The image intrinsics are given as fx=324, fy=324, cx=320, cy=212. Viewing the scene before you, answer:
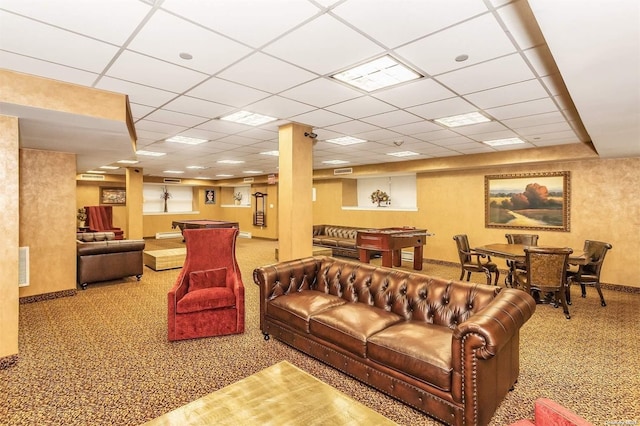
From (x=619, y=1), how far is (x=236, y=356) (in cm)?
383

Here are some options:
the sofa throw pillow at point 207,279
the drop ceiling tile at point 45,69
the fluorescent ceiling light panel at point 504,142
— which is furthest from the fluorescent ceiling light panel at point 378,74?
the fluorescent ceiling light panel at point 504,142

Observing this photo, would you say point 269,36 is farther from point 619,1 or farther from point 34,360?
point 34,360

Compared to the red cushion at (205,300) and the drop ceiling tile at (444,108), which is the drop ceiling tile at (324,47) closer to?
the drop ceiling tile at (444,108)

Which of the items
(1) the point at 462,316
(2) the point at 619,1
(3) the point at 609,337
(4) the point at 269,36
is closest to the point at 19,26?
(4) the point at 269,36

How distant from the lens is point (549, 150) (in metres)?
6.52

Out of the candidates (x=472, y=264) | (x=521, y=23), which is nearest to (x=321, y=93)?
(x=521, y=23)

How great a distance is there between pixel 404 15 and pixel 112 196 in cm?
1485

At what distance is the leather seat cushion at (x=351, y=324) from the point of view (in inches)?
106

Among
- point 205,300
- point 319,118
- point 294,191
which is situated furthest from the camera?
point 294,191

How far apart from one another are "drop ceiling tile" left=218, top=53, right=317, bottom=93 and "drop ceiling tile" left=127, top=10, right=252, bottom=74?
0.12 meters

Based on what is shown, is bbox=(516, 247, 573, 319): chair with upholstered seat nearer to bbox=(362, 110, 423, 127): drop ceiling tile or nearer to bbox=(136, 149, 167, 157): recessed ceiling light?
bbox=(362, 110, 423, 127): drop ceiling tile

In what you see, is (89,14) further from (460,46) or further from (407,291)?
(407,291)

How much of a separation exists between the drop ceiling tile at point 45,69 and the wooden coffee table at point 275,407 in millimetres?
3038

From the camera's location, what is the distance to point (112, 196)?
13.7m
